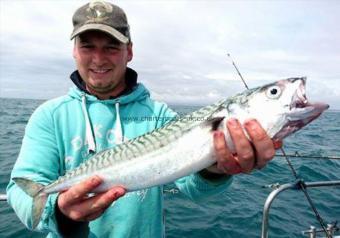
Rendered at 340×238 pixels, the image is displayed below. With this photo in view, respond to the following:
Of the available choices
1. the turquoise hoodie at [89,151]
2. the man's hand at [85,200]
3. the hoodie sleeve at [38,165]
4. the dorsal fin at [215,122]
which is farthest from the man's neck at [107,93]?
the dorsal fin at [215,122]

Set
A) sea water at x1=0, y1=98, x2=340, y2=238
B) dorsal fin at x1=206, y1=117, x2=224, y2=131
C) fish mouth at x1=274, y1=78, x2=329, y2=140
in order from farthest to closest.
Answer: sea water at x1=0, y1=98, x2=340, y2=238 → dorsal fin at x1=206, y1=117, x2=224, y2=131 → fish mouth at x1=274, y1=78, x2=329, y2=140

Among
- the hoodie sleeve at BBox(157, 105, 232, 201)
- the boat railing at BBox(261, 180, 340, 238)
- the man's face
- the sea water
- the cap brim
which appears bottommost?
the sea water

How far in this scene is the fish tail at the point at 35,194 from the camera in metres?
2.43

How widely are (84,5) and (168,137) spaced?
1.44m

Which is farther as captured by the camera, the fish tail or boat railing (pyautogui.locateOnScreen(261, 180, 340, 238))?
boat railing (pyautogui.locateOnScreen(261, 180, 340, 238))

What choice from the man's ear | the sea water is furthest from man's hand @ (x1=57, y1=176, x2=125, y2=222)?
the sea water

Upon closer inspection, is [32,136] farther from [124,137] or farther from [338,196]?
[338,196]

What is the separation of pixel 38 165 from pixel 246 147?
1.57m

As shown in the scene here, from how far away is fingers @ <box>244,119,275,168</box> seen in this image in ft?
7.25

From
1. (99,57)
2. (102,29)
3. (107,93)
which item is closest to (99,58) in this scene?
(99,57)

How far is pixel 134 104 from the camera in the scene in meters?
3.10

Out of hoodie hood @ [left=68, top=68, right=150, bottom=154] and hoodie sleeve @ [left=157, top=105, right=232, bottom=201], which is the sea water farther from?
hoodie hood @ [left=68, top=68, right=150, bottom=154]

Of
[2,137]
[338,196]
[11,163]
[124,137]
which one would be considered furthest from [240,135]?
[2,137]

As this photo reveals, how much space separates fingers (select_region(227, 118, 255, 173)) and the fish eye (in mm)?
284
